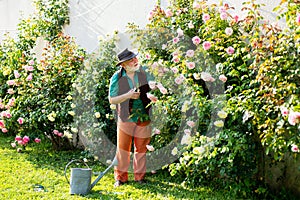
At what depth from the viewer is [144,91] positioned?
4996 mm

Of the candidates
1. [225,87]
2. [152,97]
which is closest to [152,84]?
[152,97]

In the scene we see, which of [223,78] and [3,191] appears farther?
[3,191]

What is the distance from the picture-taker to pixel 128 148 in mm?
5133

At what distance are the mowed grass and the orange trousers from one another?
0.13m

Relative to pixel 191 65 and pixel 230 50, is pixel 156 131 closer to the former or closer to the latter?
pixel 191 65

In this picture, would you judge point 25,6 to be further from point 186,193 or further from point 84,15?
point 186,193

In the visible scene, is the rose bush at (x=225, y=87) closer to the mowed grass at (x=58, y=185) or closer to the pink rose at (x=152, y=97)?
the pink rose at (x=152, y=97)

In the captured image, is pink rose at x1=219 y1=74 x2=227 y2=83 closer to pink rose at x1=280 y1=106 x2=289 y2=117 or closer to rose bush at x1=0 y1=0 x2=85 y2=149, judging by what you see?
pink rose at x1=280 y1=106 x2=289 y2=117

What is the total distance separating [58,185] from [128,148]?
2.78 feet

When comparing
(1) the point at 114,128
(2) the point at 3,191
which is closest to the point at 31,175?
(2) the point at 3,191

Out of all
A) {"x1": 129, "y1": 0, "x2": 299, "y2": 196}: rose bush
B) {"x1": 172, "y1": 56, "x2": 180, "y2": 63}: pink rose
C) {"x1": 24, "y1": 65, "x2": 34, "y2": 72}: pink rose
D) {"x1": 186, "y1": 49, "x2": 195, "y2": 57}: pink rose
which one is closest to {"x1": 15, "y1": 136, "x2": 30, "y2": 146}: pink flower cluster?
{"x1": 24, "y1": 65, "x2": 34, "y2": 72}: pink rose

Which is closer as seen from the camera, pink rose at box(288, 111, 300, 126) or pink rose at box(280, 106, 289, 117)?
pink rose at box(288, 111, 300, 126)

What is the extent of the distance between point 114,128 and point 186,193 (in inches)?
59.4

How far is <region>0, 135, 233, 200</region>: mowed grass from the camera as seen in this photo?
462 centimetres
